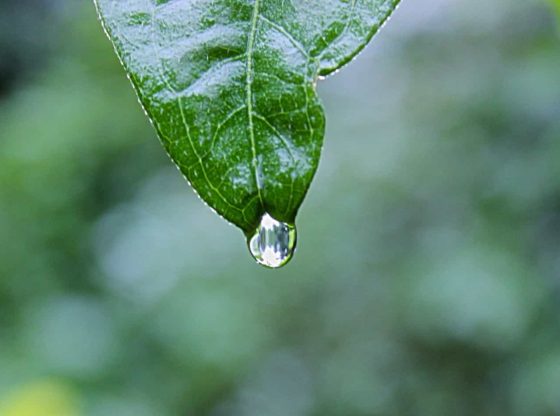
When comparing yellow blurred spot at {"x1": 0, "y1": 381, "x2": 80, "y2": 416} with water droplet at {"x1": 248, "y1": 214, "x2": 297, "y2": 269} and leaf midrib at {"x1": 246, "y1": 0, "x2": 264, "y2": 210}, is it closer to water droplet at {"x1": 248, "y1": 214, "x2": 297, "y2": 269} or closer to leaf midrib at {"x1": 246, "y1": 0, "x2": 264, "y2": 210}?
water droplet at {"x1": 248, "y1": 214, "x2": 297, "y2": 269}

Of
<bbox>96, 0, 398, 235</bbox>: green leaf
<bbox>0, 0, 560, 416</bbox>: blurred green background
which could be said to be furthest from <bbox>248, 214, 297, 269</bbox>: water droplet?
<bbox>0, 0, 560, 416</bbox>: blurred green background

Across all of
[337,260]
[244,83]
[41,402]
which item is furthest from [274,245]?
[337,260]

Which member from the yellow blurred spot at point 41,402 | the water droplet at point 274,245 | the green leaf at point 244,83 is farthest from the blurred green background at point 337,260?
the green leaf at point 244,83

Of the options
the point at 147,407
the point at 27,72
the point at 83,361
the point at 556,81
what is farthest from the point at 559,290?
the point at 27,72

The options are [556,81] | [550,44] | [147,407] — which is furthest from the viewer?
[550,44]

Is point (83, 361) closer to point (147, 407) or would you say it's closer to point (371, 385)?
point (147, 407)

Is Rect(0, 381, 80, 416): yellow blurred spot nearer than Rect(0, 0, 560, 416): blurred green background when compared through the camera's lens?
Yes
